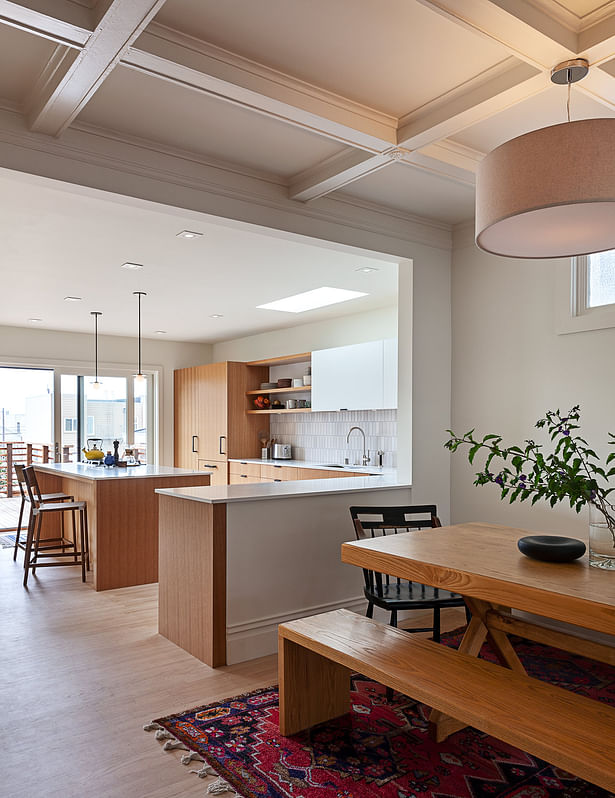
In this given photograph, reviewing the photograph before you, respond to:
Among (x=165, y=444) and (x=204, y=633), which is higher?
(x=165, y=444)

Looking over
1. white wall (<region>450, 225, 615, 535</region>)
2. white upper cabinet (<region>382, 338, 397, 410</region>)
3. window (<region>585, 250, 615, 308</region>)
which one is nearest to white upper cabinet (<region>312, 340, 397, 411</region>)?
white upper cabinet (<region>382, 338, 397, 410</region>)

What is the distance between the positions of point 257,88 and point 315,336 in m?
5.30

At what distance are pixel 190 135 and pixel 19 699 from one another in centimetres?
271

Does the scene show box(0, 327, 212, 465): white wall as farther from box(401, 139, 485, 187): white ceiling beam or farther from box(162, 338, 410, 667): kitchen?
box(401, 139, 485, 187): white ceiling beam

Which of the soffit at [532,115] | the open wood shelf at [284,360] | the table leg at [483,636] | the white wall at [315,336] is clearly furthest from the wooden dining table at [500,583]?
the open wood shelf at [284,360]

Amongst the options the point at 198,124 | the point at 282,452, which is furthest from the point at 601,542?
the point at 282,452

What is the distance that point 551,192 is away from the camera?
1.71 metres

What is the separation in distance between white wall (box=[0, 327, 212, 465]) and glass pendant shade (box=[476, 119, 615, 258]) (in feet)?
24.0

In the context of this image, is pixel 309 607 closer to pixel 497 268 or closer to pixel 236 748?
pixel 236 748

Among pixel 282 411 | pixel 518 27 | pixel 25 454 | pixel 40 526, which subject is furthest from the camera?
pixel 25 454

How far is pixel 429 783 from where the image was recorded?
2078 millimetres

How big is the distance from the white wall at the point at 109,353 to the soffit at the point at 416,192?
5844 millimetres

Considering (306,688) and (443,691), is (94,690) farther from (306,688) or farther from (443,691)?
(443,691)

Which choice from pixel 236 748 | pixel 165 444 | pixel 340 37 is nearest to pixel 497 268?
pixel 340 37
